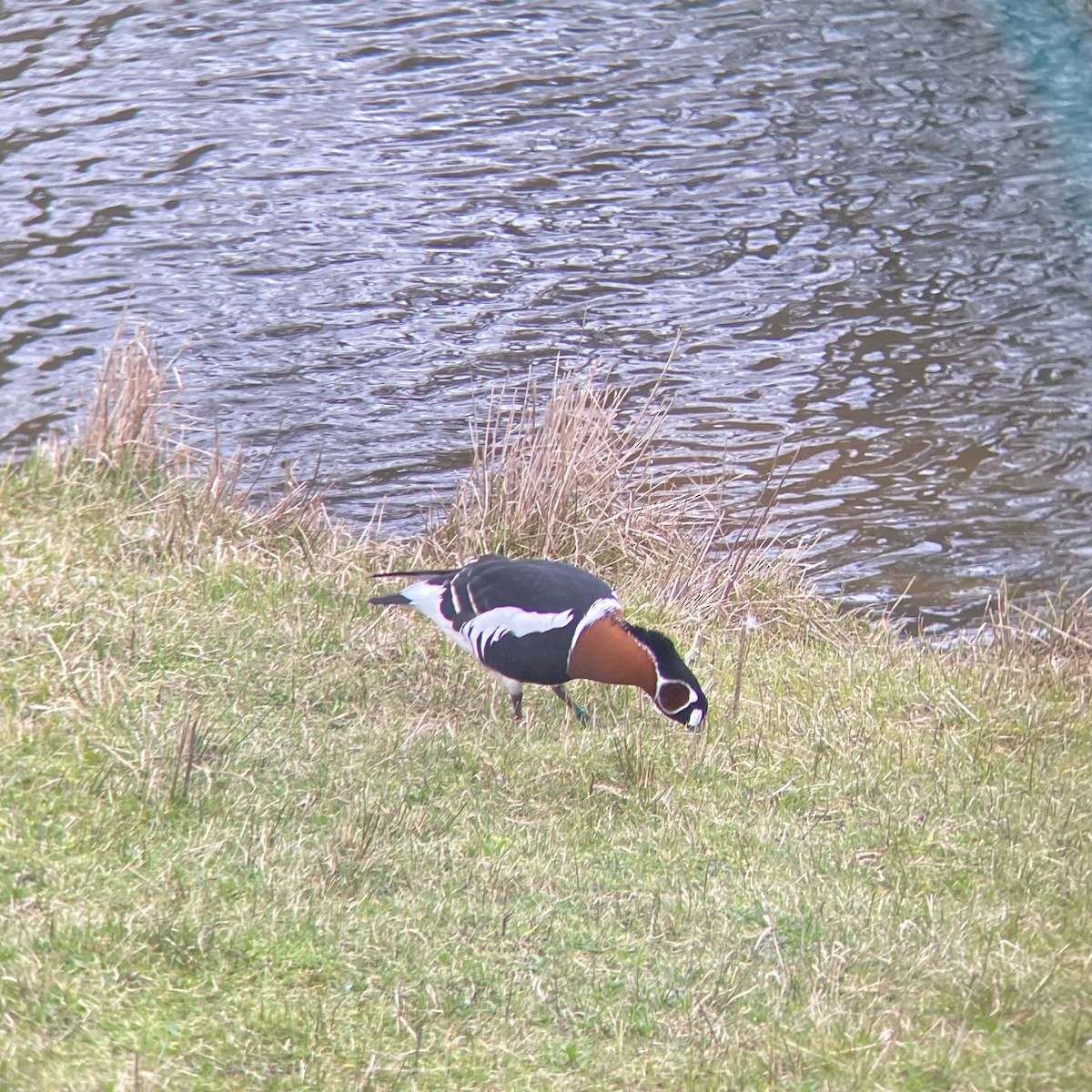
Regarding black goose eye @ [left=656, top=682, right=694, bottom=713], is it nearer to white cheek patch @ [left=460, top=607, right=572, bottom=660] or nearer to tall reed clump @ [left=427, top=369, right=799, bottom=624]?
white cheek patch @ [left=460, top=607, right=572, bottom=660]

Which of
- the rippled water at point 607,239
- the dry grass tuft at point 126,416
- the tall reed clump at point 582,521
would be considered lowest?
the rippled water at point 607,239

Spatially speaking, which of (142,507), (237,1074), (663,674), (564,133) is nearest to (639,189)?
(564,133)

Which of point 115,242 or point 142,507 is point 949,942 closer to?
point 142,507

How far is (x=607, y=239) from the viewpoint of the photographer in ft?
37.3

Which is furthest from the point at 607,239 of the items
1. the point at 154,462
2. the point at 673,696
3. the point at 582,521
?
the point at 673,696

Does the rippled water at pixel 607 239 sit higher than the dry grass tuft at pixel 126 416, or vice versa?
the dry grass tuft at pixel 126 416

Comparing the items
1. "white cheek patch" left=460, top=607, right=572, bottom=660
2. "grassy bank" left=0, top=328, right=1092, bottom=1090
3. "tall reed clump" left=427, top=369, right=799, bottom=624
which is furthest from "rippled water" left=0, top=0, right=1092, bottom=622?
"white cheek patch" left=460, top=607, right=572, bottom=660

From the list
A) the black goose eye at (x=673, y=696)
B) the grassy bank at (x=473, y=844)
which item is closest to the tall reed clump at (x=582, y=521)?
the grassy bank at (x=473, y=844)

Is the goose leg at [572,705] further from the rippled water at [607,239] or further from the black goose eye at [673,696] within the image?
the rippled water at [607,239]

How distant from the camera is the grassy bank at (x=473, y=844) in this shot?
12.0ft

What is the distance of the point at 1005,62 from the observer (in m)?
15.2

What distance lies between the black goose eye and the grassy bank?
0.42 ft

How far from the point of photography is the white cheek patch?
5391 millimetres

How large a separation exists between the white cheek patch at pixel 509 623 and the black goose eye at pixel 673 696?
399mm
